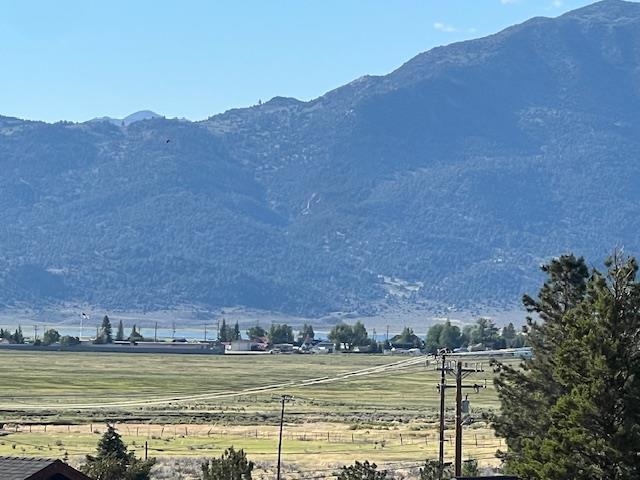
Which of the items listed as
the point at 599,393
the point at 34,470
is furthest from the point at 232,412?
the point at 599,393

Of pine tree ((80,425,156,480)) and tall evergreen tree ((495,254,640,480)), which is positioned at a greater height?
tall evergreen tree ((495,254,640,480))

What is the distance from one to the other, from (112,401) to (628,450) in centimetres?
9695

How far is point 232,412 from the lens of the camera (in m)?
118

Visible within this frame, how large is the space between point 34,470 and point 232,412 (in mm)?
80917

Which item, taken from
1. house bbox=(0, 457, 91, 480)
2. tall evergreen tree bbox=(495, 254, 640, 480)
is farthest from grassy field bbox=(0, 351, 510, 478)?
tall evergreen tree bbox=(495, 254, 640, 480)

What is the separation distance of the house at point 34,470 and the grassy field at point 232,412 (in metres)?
33.1

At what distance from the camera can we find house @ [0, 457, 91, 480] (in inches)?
1446

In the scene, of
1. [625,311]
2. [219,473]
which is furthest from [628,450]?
[219,473]

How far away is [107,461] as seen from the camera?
161ft

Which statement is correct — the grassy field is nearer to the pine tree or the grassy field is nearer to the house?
the pine tree

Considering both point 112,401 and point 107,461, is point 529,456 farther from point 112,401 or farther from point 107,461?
point 112,401

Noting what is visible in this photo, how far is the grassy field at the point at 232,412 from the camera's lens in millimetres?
81375

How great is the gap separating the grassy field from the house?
33092 mm

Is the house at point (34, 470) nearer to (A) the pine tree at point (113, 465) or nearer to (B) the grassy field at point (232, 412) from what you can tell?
(A) the pine tree at point (113, 465)
